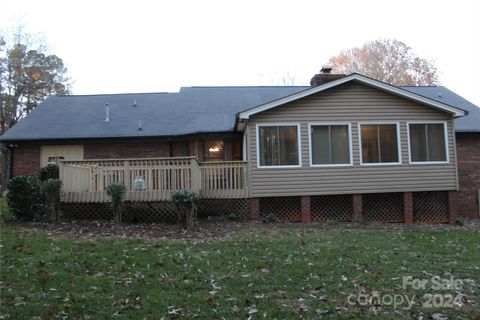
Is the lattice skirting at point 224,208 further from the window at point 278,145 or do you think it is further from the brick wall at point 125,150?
the brick wall at point 125,150

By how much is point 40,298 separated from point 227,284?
2.29 meters

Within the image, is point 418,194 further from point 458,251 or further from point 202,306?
point 202,306

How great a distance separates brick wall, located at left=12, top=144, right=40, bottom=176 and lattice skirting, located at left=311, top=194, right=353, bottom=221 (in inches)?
412

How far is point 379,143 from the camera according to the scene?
12.7 m

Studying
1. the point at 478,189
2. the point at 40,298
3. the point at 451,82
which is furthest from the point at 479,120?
the point at 451,82

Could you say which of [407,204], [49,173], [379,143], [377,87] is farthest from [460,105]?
[49,173]

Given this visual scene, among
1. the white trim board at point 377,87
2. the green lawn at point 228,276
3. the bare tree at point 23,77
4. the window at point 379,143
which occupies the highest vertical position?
the bare tree at point 23,77

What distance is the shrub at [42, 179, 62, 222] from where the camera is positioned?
10148mm

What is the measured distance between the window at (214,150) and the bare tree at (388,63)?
87.4 ft

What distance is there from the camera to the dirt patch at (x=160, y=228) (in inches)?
348

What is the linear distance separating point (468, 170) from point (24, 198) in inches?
587

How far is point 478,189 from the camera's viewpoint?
14883 mm

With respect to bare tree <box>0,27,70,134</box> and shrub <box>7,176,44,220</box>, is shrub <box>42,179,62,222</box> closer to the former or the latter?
shrub <box>7,176,44,220</box>

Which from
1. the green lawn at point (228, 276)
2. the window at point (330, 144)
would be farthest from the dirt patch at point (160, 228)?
the window at point (330, 144)
